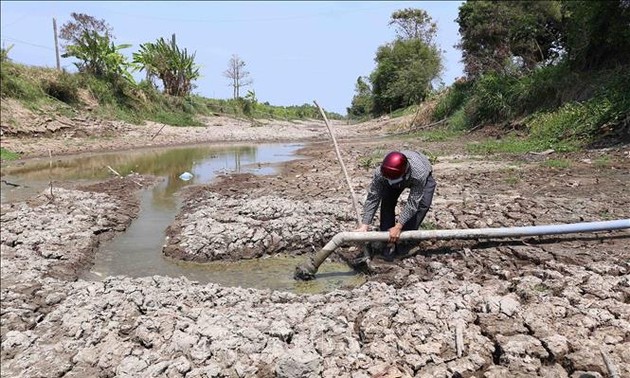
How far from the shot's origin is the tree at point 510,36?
1969 centimetres

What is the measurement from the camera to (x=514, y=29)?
65.9 ft

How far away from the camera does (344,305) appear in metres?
4.21

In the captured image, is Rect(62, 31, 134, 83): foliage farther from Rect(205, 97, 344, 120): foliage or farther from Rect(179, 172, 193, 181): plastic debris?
Rect(179, 172, 193, 181): plastic debris

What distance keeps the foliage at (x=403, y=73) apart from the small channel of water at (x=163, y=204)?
16832 mm

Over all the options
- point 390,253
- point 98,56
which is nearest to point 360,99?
point 98,56

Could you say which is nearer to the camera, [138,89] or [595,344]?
[595,344]

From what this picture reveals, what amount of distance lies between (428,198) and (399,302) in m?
1.53

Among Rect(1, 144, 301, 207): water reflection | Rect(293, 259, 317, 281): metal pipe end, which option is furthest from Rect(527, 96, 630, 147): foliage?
Rect(293, 259, 317, 281): metal pipe end

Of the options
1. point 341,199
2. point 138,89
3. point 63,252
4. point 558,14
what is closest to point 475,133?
point 558,14

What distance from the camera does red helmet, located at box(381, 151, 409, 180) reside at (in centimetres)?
473

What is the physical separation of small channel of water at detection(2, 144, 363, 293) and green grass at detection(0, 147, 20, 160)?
2.69 ft

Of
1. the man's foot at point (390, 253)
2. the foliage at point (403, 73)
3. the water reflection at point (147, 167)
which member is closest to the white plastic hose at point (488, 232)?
the man's foot at point (390, 253)

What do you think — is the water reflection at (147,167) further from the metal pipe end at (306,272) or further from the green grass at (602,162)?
the green grass at (602,162)

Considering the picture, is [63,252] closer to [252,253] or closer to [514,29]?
[252,253]
